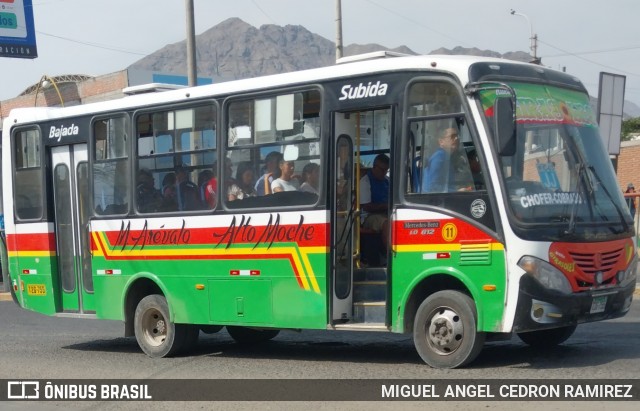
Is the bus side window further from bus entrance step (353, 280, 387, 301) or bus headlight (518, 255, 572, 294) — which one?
bus headlight (518, 255, 572, 294)

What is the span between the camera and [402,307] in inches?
394

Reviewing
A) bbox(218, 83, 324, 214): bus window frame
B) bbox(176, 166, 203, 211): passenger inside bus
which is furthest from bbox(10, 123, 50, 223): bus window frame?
bbox(218, 83, 324, 214): bus window frame

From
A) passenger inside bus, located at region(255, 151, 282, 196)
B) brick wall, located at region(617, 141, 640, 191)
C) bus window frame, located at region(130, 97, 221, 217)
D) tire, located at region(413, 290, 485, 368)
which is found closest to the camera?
tire, located at region(413, 290, 485, 368)

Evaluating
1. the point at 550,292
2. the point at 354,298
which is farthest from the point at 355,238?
the point at 550,292

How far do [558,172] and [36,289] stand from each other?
773cm

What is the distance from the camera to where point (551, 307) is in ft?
30.4

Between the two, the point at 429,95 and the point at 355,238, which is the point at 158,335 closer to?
the point at 355,238

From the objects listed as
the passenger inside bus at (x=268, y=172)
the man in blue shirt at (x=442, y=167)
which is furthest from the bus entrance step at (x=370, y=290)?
the passenger inside bus at (x=268, y=172)

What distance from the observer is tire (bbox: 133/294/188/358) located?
1242 centimetres

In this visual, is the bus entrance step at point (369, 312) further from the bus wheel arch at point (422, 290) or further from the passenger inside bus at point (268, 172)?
the passenger inside bus at point (268, 172)

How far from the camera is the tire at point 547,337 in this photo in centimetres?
1091

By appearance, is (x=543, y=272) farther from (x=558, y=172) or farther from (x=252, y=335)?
(x=252, y=335)

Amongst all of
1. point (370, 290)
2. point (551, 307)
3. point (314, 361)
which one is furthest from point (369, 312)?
point (551, 307)

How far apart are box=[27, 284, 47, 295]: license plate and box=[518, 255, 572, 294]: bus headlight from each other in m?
7.40
